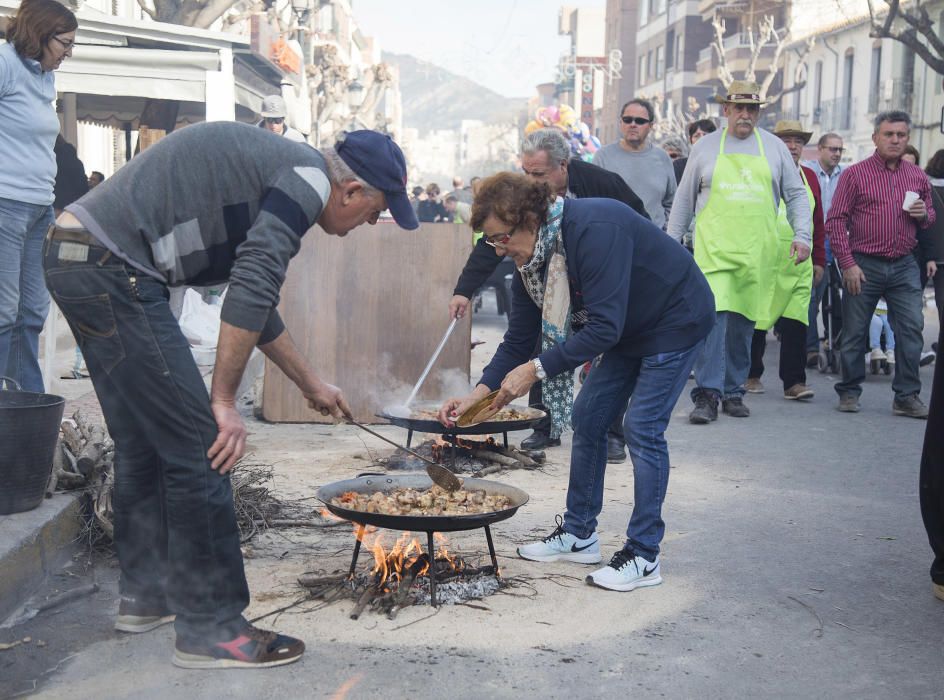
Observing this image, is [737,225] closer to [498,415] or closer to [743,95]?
[743,95]

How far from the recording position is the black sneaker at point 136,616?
4.22 metres

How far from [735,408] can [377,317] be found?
10.0 ft

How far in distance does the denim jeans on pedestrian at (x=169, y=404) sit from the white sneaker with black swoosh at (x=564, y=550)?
1.68m

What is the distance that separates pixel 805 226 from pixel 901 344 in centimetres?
132

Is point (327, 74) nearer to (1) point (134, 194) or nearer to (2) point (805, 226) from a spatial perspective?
(2) point (805, 226)

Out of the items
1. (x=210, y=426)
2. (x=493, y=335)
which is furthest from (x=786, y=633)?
(x=493, y=335)

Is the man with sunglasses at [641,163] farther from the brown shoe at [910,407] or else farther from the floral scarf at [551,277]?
the floral scarf at [551,277]

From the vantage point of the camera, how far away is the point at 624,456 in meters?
7.54

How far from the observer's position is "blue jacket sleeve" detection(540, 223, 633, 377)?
452 centimetres

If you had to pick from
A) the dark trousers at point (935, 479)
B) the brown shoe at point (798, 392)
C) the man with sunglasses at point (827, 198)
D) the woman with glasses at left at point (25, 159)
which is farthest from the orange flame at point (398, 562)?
the man with sunglasses at point (827, 198)

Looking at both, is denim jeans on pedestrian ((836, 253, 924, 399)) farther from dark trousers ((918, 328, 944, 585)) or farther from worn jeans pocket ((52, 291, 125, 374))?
worn jeans pocket ((52, 291, 125, 374))

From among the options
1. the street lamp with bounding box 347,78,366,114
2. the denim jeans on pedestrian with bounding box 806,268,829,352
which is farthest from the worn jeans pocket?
the street lamp with bounding box 347,78,366,114

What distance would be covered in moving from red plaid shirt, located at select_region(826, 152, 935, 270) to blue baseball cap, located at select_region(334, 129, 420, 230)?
21.2ft

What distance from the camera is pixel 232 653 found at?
386 cm
